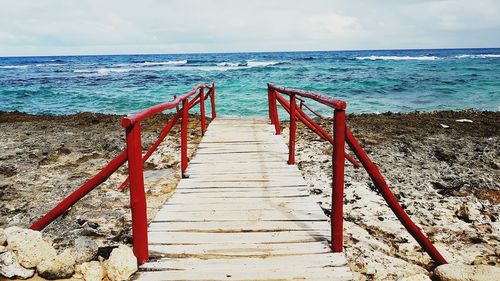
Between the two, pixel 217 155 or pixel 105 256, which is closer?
pixel 105 256

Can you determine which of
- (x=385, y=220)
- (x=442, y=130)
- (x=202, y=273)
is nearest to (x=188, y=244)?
(x=202, y=273)

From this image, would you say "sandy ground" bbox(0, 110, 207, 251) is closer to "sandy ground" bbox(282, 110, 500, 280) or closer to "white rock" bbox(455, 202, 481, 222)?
"sandy ground" bbox(282, 110, 500, 280)

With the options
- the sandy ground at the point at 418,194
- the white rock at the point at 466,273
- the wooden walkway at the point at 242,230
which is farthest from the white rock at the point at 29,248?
the white rock at the point at 466,273

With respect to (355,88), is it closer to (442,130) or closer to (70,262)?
(442,130)

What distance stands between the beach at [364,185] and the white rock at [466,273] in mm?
349

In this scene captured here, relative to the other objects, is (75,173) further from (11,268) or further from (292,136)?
(11,268)

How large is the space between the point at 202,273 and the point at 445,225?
Result: 3.20 metres

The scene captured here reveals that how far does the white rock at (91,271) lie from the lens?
254 centimetres

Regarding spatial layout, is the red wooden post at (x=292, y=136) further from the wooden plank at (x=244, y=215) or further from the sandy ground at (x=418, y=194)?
the wooden plank at (x=244, y=215)

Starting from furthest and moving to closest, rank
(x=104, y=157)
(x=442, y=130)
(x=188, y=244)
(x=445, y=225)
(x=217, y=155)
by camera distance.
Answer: (x=442, y=130) < (x=104, y=157) < (x=217, y=155) < (x=445, y=225) < (x=188, y=244)

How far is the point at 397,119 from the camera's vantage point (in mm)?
11383

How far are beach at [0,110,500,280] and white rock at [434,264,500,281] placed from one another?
35 centimetres

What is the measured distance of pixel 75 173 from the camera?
6641 millimetres

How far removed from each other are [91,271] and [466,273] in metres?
2.77
